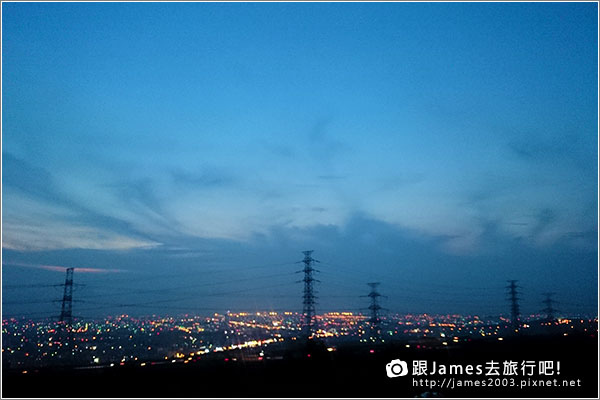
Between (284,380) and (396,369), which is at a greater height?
(396,369)

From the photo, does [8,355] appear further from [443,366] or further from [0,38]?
[443,366]

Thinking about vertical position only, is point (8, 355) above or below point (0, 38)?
below

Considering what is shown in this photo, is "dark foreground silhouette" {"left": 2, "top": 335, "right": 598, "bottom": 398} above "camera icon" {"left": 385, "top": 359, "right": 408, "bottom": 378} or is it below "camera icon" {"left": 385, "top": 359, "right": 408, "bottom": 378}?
below

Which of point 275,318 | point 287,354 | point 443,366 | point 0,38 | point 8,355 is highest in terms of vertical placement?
point 0,38

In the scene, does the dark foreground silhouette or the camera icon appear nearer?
the dark foreground silhouette

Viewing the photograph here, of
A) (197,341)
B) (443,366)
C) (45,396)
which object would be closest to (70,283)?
(197,341)

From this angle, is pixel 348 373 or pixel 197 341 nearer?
pixel 348 373
